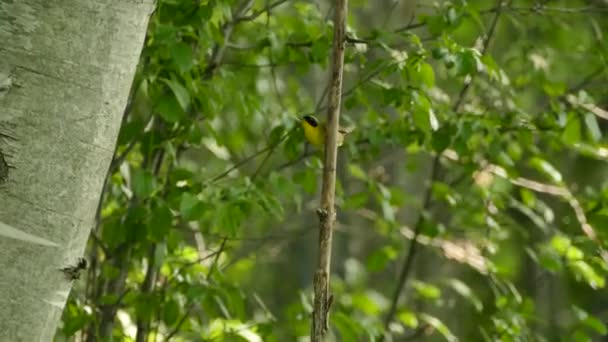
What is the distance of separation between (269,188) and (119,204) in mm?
646

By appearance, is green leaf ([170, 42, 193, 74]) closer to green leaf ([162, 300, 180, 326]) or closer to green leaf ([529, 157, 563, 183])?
green leaf ([162, 300, 180, 326])

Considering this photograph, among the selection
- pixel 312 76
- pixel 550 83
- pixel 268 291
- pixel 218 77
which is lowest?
pixel 268 291

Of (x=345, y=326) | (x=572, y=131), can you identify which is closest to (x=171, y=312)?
(x=345, y=326)

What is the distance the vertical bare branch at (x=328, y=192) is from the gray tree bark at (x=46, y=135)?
45 cm

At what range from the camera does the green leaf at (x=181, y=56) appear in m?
2.18

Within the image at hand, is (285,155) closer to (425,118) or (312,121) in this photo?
(312,121)

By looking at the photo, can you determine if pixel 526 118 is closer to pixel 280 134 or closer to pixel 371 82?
pixel 371 82

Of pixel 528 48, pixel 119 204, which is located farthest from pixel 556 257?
pixel 119 204

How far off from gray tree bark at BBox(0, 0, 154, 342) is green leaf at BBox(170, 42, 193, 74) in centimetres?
56

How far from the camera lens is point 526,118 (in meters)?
2.86

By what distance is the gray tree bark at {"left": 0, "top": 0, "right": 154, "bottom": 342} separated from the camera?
153 cm

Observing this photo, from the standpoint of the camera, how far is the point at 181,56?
85.9 inches

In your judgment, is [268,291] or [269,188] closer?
[269,188]

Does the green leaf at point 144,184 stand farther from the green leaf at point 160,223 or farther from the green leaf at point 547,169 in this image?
the green leaf at point 547,169
